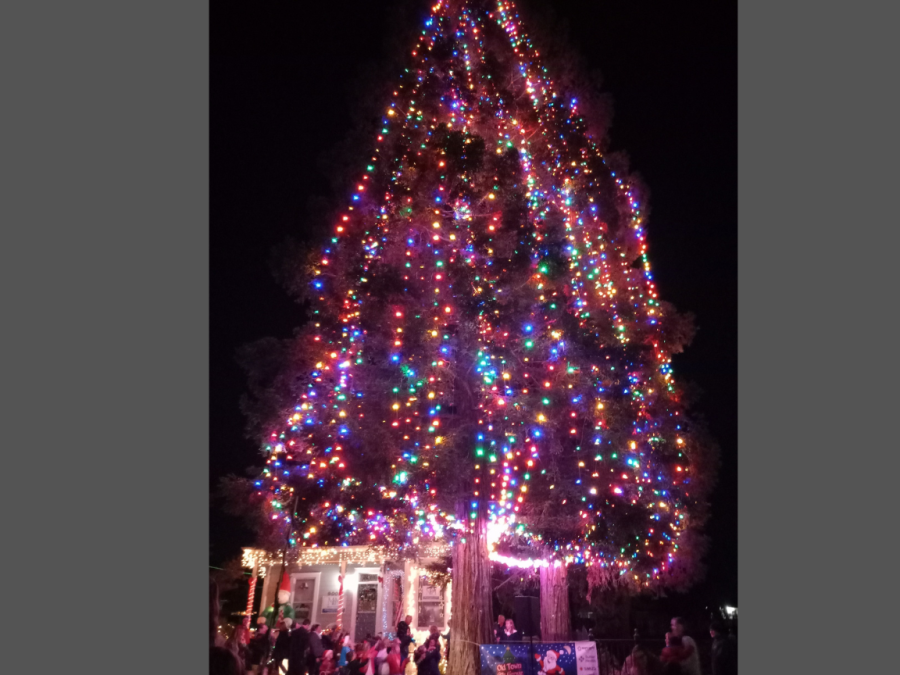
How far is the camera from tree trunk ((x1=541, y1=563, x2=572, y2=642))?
1192 cm

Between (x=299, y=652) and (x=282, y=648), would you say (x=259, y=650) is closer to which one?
(x=282, y=648)

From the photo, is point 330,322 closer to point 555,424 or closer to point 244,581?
point 555,424

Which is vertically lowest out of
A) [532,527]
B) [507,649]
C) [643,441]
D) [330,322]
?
[507,649]

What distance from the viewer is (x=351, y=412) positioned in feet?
30.7

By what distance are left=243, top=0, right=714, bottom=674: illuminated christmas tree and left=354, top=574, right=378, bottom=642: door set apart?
18.6 feet

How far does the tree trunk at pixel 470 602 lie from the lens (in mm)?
8031

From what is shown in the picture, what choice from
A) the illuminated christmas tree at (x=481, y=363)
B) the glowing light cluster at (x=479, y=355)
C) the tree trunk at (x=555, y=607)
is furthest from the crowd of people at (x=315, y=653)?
the tree trunk at (x=555, y=607)

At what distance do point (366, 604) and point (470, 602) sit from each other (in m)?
8.36

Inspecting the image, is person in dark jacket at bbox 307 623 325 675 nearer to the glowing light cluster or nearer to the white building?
the glowing light cluster

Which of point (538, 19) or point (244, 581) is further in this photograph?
point (244, 581)

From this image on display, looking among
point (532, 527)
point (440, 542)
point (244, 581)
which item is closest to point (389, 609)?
point (440, 542)

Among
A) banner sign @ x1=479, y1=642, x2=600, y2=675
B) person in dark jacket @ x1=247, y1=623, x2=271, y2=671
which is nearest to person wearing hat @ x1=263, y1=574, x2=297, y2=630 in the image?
person in dark jacket @ x1=247, y1=623, x2=271, y2=671

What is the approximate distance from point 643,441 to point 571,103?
660cm

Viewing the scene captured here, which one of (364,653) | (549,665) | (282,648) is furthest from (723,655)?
(282,648)
